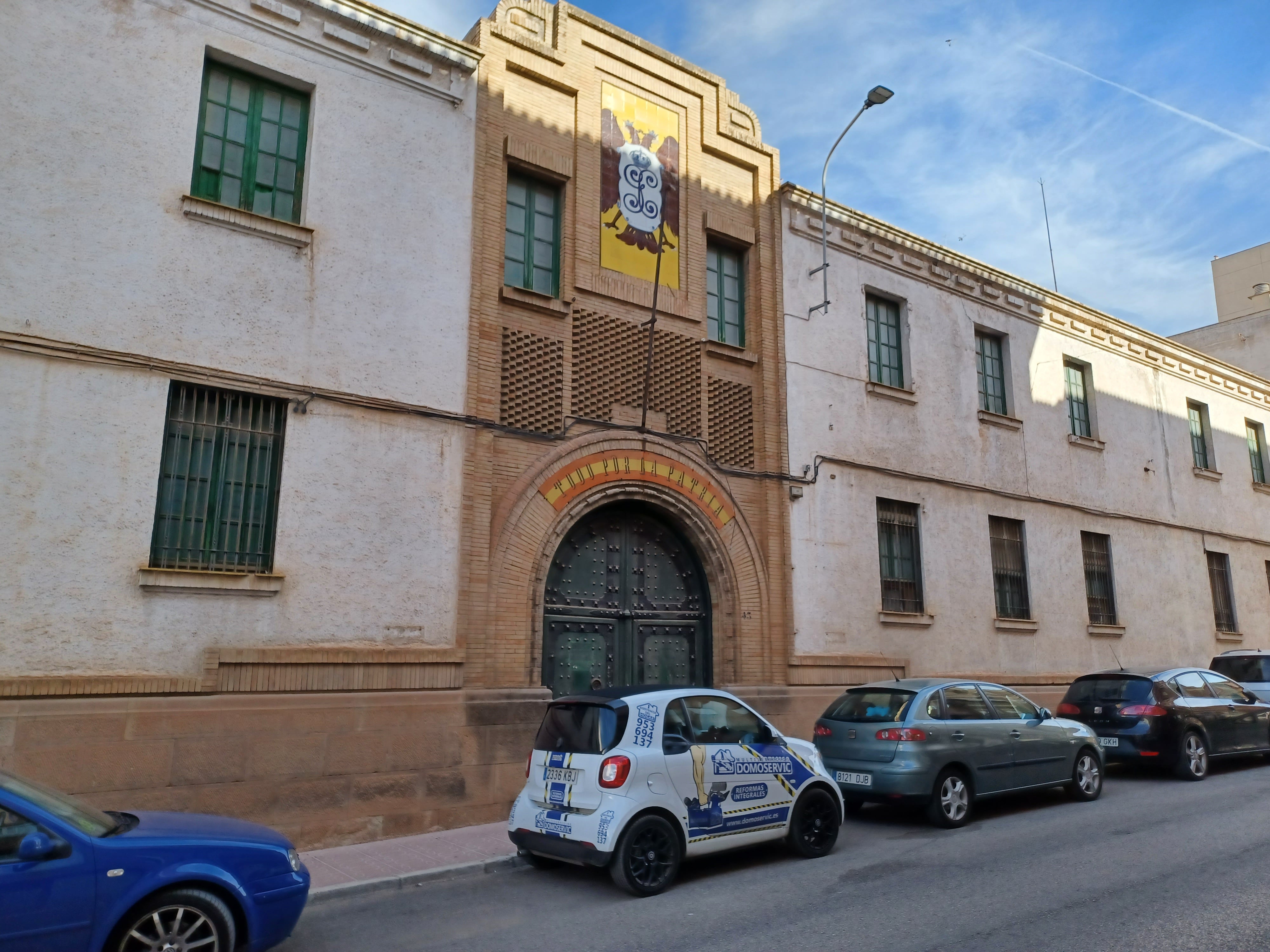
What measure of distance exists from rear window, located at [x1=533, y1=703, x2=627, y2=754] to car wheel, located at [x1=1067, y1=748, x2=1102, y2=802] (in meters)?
6.40

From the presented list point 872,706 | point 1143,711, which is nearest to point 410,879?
point 872,706

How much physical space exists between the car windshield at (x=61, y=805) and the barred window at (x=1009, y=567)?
13848mm

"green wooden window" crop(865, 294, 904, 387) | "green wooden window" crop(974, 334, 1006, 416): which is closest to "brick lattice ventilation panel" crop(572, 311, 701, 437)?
"green wooden window" crop(865, 294, 904, 387)

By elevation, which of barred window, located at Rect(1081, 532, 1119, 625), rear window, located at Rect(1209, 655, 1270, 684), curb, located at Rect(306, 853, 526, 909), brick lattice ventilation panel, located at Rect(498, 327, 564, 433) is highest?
brick lattice ventilation panel, located at Rect(498, 327, 564, 433)

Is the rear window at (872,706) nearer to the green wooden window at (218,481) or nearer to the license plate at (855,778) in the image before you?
the license plate at (855,778)

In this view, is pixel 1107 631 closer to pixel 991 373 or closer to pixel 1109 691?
pixel 1109 691

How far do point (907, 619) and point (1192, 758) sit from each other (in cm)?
405

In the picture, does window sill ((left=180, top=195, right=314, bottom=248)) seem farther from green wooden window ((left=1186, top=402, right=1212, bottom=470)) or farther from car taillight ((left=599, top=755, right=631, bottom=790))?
green wooden window ((left=1186, top=402, right=1212, bottom=470))

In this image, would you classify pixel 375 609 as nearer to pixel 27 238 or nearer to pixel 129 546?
pixel 129 546

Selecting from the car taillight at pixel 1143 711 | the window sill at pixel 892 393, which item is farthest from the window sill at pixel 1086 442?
the car taillight at pixel 1143 711

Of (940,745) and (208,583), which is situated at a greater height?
(208,583)

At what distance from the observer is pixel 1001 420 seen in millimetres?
16469

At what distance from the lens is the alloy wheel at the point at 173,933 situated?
192 inches

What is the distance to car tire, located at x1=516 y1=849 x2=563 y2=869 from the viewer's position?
25.6 feet
